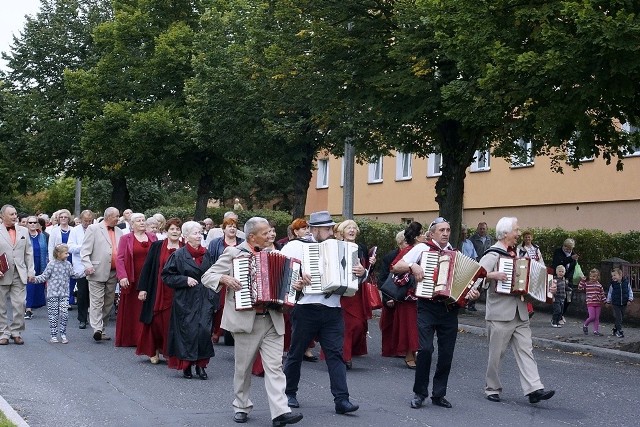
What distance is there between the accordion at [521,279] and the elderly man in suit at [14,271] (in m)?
7.60

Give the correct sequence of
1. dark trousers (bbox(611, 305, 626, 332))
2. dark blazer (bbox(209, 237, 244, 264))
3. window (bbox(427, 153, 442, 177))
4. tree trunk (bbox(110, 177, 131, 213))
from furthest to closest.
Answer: tree trunk (bbox(110, 177, 131, 213)), window (bbox(427, 153, 442, 177)), dark trousers (bbox(611, 305, 626, 332)), dark blazer (bbox(209, 237, 244, 264))

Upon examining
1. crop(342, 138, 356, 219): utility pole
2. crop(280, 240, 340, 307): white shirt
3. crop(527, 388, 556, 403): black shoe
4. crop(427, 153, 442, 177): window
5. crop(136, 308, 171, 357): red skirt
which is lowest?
crop(527, 388, 556, 403): black shoe

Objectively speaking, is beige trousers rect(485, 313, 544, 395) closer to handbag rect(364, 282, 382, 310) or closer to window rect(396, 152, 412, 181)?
handbag rect(364, 282, 382, 310)

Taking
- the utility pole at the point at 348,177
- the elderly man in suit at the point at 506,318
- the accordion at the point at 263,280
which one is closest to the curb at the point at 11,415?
the accordion at the point at 263,280

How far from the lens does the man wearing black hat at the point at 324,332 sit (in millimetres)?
10695

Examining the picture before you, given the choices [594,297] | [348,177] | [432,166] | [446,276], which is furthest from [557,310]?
[432,166]

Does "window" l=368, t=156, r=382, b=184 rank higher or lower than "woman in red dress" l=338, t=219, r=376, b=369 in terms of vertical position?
higher

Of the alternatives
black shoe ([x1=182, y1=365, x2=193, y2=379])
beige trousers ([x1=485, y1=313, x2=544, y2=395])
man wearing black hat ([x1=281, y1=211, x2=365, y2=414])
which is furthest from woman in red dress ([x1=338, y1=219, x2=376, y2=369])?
man wearing black hat ([x1=281, y1=211, x2=365, y2=414])

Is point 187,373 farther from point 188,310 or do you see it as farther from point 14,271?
point 14,271

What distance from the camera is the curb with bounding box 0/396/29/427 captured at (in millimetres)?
9698

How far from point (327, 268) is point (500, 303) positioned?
2.31 meters

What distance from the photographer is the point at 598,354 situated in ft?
60.7

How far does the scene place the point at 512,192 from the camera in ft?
136

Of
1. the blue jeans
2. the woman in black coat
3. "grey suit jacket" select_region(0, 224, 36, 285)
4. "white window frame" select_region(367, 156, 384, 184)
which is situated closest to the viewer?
the woman in black coat
